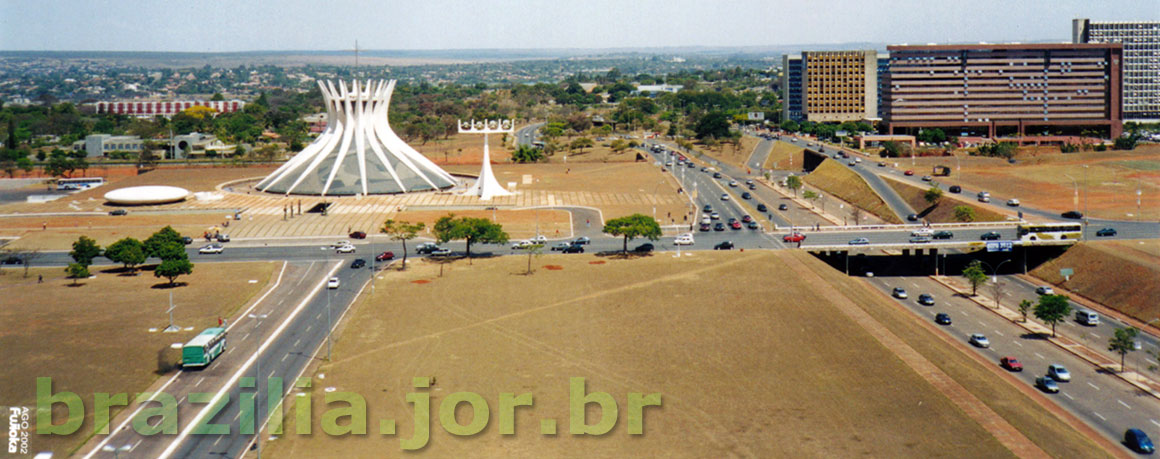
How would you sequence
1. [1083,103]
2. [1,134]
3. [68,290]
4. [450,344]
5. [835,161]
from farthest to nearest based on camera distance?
1. [1,134]
2. [1083,103]
3. [835,161]
4. [68,290]
5. [450,344]

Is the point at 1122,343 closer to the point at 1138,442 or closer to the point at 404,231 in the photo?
the point at 1138,442

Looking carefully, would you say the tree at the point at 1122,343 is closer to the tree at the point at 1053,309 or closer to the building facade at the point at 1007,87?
the tree at the point at 1053,309

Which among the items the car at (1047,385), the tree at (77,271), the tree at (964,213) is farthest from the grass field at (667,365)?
the tree at (964,213)

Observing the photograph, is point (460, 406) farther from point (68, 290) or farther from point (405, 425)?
point (68, 290)

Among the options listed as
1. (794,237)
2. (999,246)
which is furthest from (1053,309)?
(794,237)

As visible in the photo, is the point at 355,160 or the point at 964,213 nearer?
the point at 964,213

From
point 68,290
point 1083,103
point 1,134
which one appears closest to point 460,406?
point 68,290

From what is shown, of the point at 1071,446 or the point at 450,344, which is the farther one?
the point at 450,344
